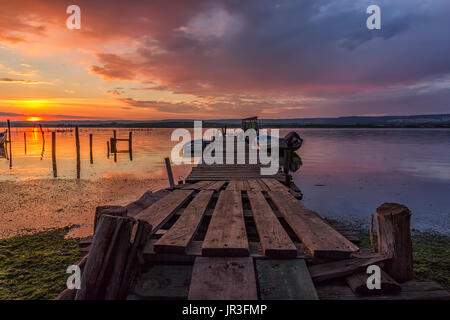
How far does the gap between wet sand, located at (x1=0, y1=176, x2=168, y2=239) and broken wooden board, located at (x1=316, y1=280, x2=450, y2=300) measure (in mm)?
7234

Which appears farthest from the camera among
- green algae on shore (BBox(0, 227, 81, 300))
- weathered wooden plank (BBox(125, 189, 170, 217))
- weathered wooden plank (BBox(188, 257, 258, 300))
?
weathered wooden plank (BBox(125, 189, 170, 217))

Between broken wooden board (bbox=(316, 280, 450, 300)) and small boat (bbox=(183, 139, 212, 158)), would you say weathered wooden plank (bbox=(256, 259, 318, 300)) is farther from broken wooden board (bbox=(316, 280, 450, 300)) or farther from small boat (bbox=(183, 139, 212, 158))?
small boat (bbox=(183, 139, 212, 158))

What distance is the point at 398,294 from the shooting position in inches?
103

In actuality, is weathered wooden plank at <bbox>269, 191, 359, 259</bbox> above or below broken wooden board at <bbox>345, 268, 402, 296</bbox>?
above

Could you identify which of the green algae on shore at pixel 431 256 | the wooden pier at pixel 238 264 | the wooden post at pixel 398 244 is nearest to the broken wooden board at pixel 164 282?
the wooden pier at pixel 238 264

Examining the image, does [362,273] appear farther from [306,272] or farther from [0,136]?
[0,136]

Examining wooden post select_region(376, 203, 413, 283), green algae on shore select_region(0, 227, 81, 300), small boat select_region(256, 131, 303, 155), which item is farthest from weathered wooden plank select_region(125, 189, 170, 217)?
small boat select_region(256, 131, 303, 155)

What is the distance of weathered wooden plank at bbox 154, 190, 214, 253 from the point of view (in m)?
2.99

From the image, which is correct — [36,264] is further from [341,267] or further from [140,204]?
[341,267]

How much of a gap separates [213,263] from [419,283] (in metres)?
2.23

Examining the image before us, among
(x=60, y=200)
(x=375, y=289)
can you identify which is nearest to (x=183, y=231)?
(x=375, y=289)

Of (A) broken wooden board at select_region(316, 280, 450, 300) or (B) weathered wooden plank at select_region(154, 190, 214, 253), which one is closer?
(A) broken wooden board at select_region(316, 280, 450, 300)
